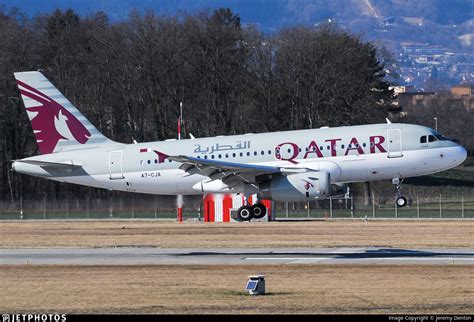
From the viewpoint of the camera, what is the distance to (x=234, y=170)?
54125 mm

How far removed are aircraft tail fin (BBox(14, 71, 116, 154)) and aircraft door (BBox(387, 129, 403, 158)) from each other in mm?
13759

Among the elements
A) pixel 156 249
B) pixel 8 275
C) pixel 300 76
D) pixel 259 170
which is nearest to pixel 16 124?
pixel 300 76

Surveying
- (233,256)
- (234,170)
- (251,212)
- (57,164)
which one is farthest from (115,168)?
(233,256)

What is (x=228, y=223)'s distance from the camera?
65.2m

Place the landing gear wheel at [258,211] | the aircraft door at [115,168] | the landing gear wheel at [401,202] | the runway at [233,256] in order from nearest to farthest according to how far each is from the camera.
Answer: the runway at [233,256], the landing gear wheel at [258,211], the landing gear wheel at [401,202], the aircraft door at [115,168]

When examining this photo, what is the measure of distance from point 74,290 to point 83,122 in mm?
29867

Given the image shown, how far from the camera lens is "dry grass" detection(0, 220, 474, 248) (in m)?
48.7

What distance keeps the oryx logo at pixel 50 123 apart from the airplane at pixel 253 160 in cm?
5

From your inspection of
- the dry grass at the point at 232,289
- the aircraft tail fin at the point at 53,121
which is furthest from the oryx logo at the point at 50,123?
the dry grass at the point at 232,289

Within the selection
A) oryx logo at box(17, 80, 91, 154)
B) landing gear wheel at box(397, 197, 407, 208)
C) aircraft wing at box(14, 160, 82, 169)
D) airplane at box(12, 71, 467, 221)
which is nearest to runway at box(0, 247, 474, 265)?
airplane at box(12, 71, 467, 221)

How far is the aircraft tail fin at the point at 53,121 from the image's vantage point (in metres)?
60.4

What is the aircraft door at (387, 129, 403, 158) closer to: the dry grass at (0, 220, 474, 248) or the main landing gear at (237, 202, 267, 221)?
the dry grass at (0, 220, 474, 248)

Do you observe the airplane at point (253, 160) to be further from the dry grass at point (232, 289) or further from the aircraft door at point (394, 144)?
the dry grass at point (232, 289)

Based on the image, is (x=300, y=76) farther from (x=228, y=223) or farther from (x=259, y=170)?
(x=259, y=170)
